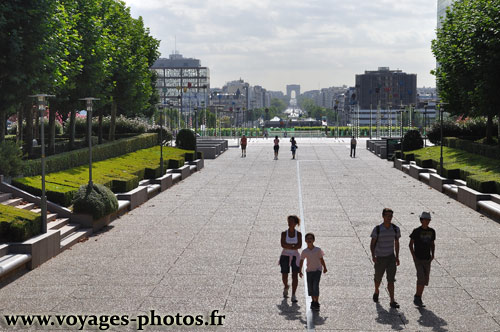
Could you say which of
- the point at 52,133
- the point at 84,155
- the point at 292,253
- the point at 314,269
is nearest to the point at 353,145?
the point at 52,133

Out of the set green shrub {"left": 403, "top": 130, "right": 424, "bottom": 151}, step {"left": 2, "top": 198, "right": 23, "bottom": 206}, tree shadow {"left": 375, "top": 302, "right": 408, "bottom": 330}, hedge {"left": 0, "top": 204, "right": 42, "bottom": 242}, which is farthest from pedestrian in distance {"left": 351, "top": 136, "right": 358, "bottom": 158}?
tree shadow {"left": 375, "top": 302, "right": 408, "bottom": 330}

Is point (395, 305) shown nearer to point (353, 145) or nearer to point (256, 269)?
point (256, 269)

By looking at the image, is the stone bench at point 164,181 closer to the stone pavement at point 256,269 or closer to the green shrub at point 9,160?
the stone pavement at point 256,269

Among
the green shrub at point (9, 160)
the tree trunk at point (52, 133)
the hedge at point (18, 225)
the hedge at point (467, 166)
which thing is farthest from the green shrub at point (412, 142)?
the hedge at point (18, 225)

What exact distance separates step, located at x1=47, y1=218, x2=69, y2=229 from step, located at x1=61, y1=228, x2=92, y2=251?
0.52 meters

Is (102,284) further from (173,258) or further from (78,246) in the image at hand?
(78,246)

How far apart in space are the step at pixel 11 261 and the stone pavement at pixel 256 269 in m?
0.33

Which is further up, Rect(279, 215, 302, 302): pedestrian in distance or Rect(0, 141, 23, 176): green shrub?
Rect(0, 141, 23, 176): green shrub

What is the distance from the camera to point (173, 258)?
17.8m

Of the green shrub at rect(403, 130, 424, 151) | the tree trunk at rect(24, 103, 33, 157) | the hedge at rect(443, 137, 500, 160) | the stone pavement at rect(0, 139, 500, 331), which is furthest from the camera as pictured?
the green shrub at rect(403, 130, 424, 151)

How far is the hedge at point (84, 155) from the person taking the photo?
1042 inches

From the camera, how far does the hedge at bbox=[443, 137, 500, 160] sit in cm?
3816

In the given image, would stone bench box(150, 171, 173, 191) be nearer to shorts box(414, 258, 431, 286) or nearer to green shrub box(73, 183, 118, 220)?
green shrub box(73, 183, 118, 220)

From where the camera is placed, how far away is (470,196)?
91.1 feet
